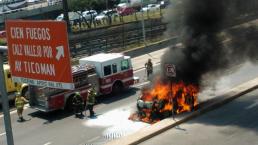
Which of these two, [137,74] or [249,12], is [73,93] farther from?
[249,12]

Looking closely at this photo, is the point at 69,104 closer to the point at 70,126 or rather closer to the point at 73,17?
the point at 70,126

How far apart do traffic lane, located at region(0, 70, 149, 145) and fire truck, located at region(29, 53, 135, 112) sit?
22.4 inches

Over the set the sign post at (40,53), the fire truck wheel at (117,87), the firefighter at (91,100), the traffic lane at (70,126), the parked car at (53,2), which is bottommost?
the traffic lane at (70,126)

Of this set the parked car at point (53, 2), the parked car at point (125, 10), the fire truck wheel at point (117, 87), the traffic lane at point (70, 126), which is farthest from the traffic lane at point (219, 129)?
the parked car at point (53, 2)

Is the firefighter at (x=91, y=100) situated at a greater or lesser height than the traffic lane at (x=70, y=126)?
greater

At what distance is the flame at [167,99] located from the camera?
18938mm

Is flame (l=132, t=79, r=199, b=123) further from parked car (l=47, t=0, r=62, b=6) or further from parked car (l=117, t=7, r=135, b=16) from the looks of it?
parked car (l=47, t=0, r=62, b=6)

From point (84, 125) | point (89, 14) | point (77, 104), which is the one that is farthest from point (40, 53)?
point (89, 14)

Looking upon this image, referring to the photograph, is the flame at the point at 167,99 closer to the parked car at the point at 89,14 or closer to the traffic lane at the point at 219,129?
the traffic lane at the point at 219,129

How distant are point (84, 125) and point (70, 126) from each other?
1.90ft

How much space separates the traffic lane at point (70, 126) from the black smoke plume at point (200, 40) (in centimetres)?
310

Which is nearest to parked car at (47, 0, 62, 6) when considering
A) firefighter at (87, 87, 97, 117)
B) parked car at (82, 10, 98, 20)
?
parked car at (82, 10, 98, 20)

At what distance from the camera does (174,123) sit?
1770 centimetres

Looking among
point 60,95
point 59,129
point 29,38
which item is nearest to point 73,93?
point 60,95
